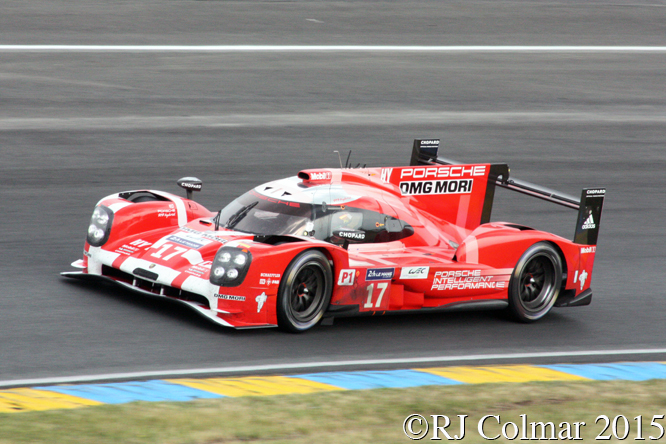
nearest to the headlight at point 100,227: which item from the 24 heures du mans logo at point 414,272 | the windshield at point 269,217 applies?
the windshield at point 269,217

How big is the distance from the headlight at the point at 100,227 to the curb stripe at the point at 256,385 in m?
2.47

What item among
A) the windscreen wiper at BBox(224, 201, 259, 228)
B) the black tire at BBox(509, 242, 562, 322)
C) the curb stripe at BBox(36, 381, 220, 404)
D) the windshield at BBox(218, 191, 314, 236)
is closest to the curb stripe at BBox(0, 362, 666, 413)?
the curb stripe at BBox(36, 381, 220, 404)

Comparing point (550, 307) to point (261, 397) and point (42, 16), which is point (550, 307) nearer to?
point (261, 397)

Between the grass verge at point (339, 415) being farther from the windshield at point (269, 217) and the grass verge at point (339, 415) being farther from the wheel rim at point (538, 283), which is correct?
the windshield at point (269, 217)

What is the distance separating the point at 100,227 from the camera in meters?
9.02

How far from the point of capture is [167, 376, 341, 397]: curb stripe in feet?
21.9

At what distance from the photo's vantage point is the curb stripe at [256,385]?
6.66 meters

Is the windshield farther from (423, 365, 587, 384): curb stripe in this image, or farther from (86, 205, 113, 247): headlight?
(423, 365, 587, 384): curb stripe

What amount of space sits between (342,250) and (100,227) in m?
2.32

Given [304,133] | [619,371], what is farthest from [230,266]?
[304,133]

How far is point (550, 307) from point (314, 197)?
251cm

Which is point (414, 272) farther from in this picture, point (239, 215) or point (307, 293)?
point (239, 215)

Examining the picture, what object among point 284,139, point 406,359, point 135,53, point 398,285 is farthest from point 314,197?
point 135,53

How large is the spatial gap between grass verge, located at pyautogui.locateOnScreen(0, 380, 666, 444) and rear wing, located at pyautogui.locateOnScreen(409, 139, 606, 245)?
263cm
